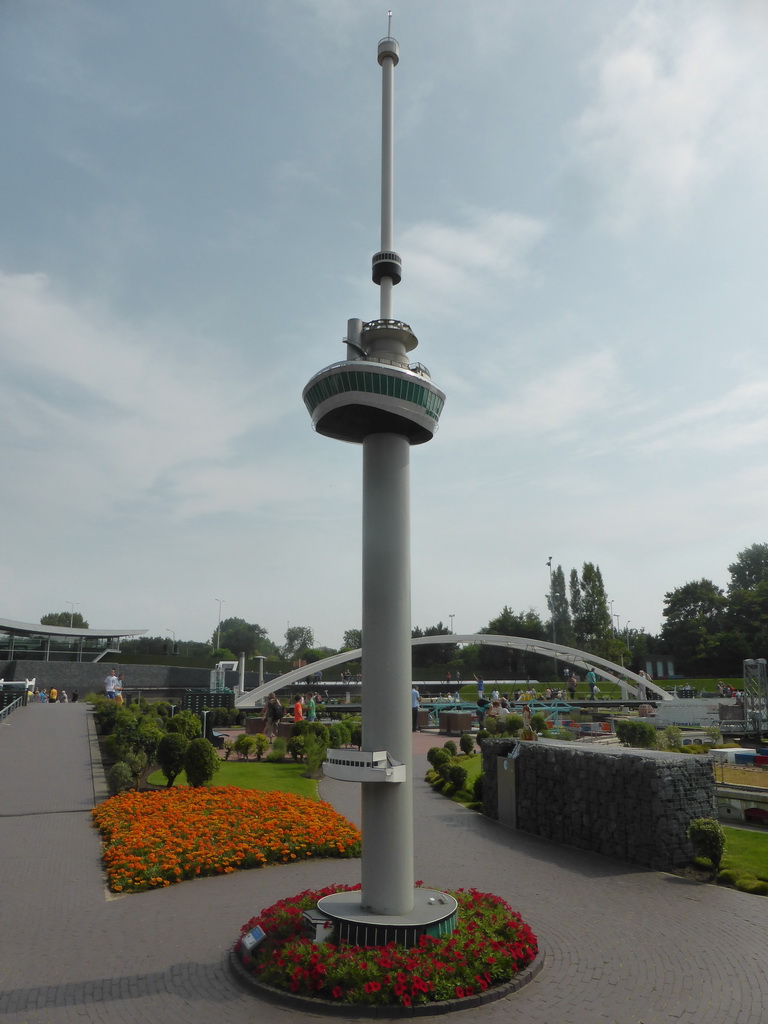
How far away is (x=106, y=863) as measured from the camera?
11.1 meters

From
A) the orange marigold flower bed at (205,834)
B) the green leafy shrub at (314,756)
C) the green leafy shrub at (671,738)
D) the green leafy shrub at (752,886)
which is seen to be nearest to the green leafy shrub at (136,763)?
the orange marigold flower bed at (205,834)

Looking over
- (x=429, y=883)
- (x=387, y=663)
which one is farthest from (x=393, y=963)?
(x=429, y=883)

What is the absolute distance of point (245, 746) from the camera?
21672 millimetres

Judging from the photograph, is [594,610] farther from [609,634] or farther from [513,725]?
[513,725]

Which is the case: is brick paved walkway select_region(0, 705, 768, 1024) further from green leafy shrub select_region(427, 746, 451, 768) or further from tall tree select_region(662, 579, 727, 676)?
tall tree select_region(662, 579, 727, 676)

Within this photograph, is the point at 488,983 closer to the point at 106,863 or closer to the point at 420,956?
the point at 420,956

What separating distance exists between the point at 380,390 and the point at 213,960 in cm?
A: 648

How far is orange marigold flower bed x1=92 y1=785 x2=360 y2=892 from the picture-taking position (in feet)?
35.3

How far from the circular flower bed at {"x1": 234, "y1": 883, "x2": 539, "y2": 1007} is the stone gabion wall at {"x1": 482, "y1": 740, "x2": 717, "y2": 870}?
422 cm

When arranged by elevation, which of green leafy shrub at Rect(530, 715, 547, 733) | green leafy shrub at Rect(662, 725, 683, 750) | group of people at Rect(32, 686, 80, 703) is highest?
group of people at Rect(32, 686, 80, 703)

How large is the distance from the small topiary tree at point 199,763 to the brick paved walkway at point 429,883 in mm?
2669

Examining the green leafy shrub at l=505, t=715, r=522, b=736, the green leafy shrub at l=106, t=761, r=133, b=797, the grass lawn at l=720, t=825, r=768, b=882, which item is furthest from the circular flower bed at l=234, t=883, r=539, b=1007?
the green leafy shrub at l=505, t=715, r=522, b=736

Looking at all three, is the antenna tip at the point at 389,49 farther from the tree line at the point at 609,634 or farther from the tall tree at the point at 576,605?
the tall tree at the point at 576,605

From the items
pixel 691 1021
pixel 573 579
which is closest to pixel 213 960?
pixel 691 1021
